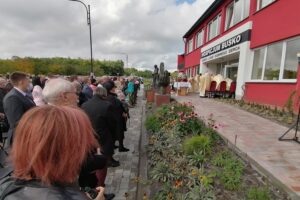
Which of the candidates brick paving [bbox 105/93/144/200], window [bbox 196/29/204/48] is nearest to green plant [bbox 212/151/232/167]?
brick paving [bbox 105/93/144/200]

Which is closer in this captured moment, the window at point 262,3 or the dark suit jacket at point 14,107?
the dark suit jacket at point 14,107

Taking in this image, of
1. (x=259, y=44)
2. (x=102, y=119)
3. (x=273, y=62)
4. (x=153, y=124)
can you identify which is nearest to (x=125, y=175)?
(x=102, y=119)

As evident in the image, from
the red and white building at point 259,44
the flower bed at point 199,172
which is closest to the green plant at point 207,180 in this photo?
the flower bed at point 199,172

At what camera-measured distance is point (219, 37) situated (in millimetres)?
18328

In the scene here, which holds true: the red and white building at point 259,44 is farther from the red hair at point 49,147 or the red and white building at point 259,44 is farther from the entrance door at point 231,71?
the red hair at point 49,147

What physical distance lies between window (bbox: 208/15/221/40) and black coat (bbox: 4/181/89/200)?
757 inches

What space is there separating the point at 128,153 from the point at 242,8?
1198 cm

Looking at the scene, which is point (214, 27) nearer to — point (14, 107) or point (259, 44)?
point (259, 44)

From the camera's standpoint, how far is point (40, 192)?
3.73 ft

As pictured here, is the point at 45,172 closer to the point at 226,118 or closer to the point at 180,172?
the point at 180,172

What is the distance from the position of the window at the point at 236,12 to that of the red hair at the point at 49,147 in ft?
46.8

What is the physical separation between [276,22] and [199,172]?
358 inches

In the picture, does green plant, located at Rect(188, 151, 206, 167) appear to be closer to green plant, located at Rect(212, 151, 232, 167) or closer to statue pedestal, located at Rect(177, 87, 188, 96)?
green plant, located at Rect(212, 151, 232, 167)

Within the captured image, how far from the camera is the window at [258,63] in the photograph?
11.9m
